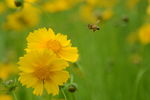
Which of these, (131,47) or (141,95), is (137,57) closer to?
(131,47)

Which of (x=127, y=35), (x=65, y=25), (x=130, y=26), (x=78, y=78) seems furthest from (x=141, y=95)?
(x=65, y=25)

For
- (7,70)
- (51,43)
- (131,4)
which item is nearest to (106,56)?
(7,70)

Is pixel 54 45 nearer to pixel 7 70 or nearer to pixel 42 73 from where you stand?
pixel 42 73

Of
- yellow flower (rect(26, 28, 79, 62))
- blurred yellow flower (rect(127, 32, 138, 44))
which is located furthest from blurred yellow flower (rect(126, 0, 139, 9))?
yellow flower (rect(26, 28, 79, 62))

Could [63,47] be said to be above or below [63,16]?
below

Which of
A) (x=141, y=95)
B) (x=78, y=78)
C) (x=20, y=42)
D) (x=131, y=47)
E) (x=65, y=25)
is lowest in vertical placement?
(x=141, y=95)

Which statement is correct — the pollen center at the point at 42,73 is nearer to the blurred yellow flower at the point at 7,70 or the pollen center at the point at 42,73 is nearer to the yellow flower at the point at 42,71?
the yellow flower at the point at 42,71

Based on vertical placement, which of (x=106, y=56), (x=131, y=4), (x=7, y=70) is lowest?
(x=7, y=70)

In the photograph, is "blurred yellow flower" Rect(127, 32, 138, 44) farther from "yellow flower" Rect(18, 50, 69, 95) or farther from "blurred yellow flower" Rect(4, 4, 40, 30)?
"yellow flower" Rect(18, 50, 69, 95)
